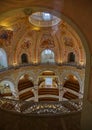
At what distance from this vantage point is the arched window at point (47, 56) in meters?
20.5

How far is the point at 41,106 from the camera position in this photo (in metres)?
A: 8.28

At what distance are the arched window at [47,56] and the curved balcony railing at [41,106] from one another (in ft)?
40.0

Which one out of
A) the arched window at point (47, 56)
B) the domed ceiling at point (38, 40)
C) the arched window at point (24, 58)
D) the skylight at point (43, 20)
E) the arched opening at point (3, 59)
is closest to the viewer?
the domed ceiling at point (38, 40)

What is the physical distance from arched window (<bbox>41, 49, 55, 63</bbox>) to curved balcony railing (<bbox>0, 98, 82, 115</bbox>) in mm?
12181

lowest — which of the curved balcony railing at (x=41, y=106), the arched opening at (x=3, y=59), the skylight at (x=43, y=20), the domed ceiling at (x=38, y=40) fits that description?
the curved balcony railing at (x=41, y=106)

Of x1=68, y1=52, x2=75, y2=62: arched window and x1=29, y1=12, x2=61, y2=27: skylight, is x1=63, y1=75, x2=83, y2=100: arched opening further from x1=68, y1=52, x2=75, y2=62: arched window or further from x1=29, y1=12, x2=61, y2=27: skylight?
x1=29, y1=12, x2=61, y2=27: skylight

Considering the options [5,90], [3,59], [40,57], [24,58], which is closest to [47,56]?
[40,57]

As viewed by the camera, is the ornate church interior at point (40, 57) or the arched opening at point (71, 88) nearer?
the ornate church interior at point (40, 57)

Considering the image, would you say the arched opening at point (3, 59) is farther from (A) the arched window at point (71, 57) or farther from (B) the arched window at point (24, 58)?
(A) the arched window at point (71, 57)

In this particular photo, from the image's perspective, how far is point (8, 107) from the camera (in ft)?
27.4

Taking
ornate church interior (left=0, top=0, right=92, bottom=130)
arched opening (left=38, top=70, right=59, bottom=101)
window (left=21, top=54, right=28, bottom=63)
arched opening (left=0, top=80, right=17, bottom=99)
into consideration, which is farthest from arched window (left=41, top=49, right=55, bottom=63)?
arched opening (left=0, top=80, right=17, bottom=99)

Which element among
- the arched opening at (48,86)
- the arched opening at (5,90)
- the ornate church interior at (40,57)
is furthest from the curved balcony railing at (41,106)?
the arched opening at (48,86)

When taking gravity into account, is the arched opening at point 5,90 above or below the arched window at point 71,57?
below

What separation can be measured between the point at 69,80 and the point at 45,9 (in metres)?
17.3
